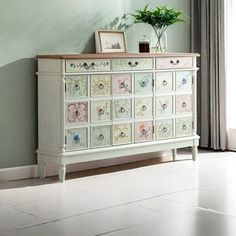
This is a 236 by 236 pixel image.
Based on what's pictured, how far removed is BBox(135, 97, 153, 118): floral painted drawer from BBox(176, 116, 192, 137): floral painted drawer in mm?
366

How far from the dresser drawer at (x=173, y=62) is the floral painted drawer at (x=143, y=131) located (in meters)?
0.53

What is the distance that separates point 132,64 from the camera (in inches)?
208

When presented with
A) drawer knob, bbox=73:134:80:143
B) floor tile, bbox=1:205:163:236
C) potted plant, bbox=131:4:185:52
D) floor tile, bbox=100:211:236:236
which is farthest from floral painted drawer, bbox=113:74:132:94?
floor tile, bbox=100:211:236:236

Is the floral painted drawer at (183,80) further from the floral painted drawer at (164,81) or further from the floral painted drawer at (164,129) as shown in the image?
the floral painted drawer at (164,129)

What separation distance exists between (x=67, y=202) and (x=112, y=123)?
3.67 feet

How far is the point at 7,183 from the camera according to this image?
4.91 metres

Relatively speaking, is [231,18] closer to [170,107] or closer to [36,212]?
[170,107]

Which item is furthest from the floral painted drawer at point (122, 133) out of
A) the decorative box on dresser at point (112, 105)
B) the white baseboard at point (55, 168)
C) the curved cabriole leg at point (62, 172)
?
the curved cabriole leg at point (62, 172)

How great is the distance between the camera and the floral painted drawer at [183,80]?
18.6 feet

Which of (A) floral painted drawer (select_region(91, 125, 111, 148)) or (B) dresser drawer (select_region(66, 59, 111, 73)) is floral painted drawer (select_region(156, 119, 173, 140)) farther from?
(B) dresser drawer (select_region(66, 59, 111, 73))

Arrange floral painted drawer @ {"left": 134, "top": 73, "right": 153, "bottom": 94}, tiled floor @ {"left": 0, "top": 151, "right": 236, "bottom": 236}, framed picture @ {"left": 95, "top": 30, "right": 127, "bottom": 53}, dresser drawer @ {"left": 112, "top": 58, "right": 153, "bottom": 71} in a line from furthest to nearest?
framed picture @ {"left": 95, "top": 30, "right": 127, "bottom": 53} → floral painted drawer @ {"left": 134, "top": 73, "right": 153, "bottom": 94} → dresser drawer @ {"left": 112, "top": 58, "right": 153, "bottom": 71} → tiled floor @ {"left": 0, "top": 151, "right": 236, "bottom": 236}

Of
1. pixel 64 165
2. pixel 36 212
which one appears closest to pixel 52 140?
pixel 64 165

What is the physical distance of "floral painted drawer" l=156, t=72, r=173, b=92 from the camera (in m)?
5.52

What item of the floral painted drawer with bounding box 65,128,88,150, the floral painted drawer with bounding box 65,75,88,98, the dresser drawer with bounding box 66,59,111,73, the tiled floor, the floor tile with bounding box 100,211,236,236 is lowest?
the floor tile with bounding box 100,211,236,236
